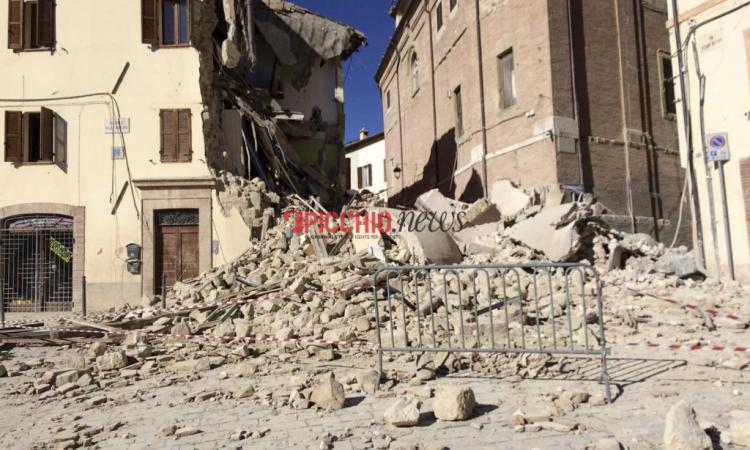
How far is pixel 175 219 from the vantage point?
48.2ft

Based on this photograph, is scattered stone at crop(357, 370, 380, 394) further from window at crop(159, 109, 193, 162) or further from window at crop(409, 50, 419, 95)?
window at crop(409, 50, 419, 95)

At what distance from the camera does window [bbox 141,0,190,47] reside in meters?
14.8

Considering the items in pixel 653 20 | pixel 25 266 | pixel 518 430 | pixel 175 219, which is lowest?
pixel 518 430

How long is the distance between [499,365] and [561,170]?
8.96 metres

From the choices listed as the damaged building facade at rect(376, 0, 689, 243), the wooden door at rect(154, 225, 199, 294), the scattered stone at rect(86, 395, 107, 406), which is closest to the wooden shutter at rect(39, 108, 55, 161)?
the wooden door at rect(154, 225, 199, 294)

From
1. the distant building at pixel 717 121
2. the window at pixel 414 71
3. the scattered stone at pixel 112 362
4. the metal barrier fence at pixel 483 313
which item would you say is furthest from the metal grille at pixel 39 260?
the distant building at pixel 717 121

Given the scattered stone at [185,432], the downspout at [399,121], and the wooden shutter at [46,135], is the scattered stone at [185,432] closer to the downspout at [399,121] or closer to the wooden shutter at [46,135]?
the wooden shutter at [46,135]

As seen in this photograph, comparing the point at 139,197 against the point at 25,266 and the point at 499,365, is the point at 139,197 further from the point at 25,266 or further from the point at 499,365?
the point at 499,365

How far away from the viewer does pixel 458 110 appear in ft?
63.3

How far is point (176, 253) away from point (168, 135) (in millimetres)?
3454

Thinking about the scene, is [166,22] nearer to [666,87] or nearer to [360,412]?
[360,412]

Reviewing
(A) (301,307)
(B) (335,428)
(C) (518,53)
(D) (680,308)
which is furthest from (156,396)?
(C) (518,53)

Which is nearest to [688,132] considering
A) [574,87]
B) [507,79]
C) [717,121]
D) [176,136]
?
[717,121]

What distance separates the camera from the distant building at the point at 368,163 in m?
37.5
